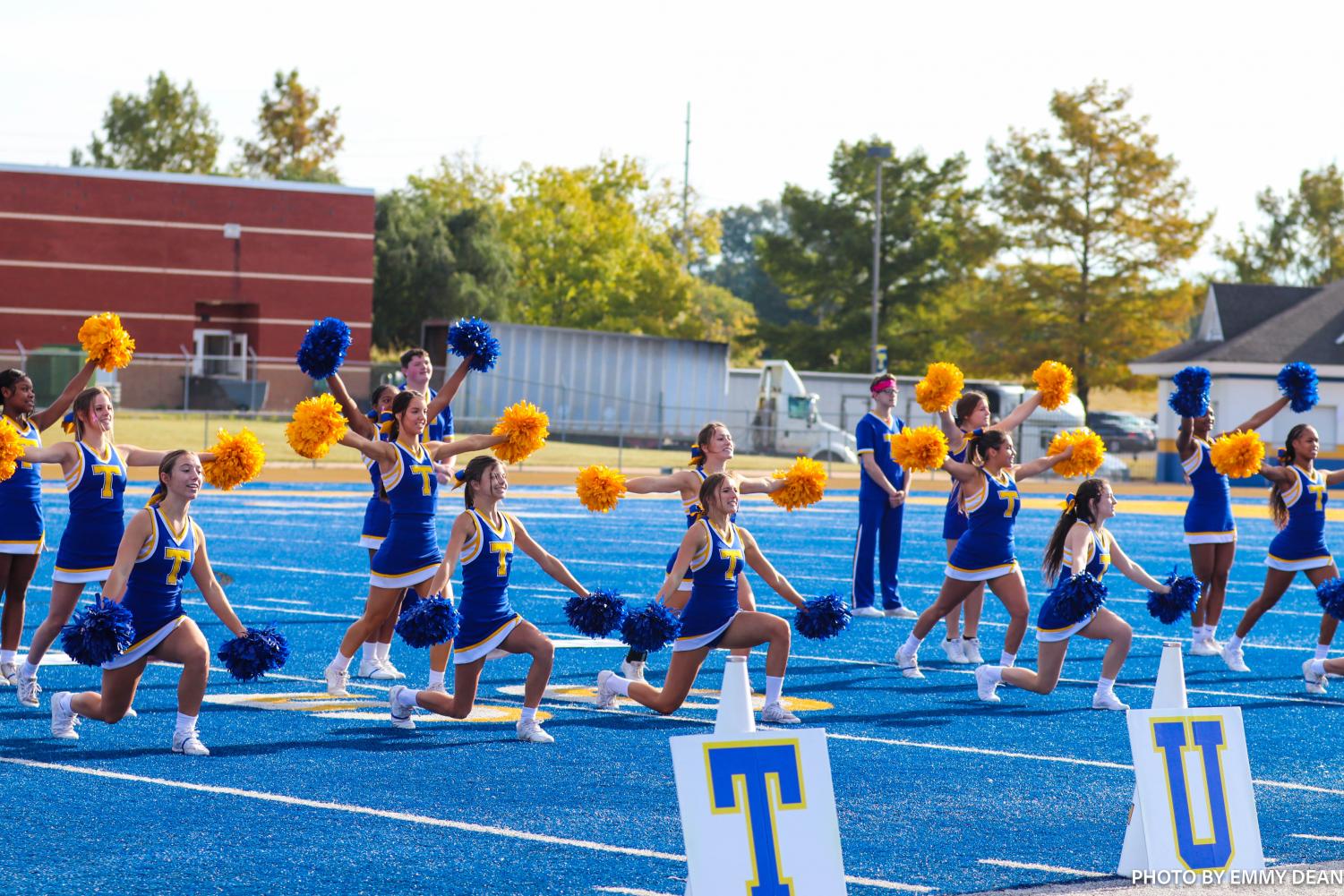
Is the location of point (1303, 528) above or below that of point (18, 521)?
above

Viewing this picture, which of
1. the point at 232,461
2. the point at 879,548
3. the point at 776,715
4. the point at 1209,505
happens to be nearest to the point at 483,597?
the point at 232,461

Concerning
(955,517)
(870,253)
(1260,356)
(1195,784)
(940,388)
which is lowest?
(1195,784)

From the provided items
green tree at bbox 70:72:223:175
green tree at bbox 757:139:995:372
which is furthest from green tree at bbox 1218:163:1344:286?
green tree at bbox 70:72:223:175

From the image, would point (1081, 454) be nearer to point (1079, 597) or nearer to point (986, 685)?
point (1079, 597)

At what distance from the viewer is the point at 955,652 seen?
39.0 ft

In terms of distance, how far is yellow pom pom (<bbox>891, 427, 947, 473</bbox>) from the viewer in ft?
33.4

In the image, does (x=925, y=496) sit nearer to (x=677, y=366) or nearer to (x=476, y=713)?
(x=677, y=366)

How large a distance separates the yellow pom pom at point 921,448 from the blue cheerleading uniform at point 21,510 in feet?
16.2

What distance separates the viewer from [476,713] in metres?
9.34

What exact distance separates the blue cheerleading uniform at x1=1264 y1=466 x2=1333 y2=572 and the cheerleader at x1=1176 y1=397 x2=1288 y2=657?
57cm

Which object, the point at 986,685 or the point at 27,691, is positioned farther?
the point at 986,685

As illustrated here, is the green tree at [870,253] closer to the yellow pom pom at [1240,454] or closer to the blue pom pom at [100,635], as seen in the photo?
the yellow pom pom at [1240,454]

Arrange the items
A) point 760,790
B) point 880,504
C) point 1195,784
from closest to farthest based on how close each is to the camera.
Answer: point 760,790 → point 1195,784 → point 880,504

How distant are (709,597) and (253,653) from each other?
2.33 meters
